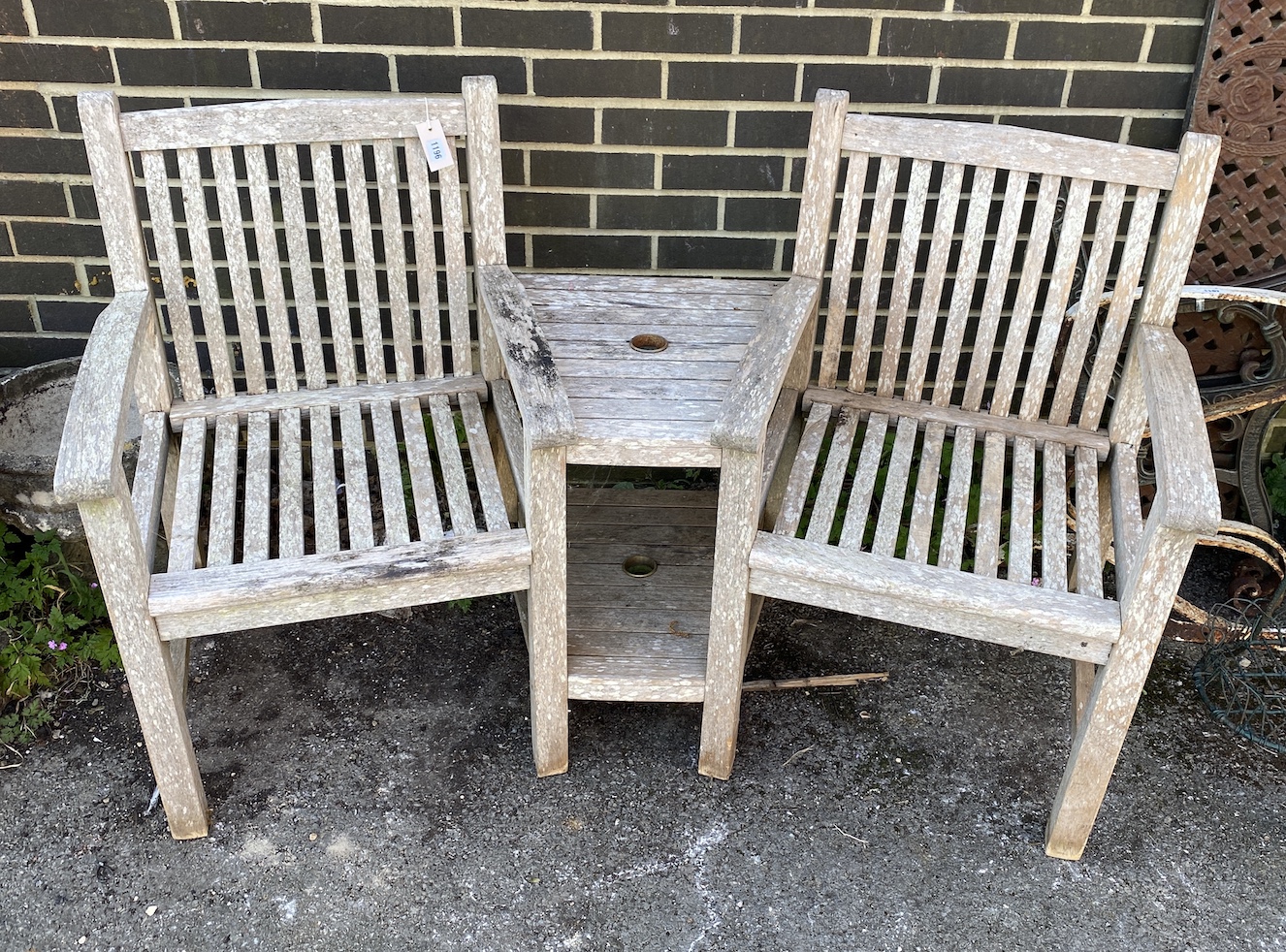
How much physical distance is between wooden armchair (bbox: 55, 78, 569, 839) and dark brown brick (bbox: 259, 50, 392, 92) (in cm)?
43

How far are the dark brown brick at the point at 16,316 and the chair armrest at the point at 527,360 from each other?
4.60ft

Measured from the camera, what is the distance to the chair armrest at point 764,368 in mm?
1756

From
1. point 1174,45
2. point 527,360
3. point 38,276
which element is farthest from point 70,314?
point 1174,45

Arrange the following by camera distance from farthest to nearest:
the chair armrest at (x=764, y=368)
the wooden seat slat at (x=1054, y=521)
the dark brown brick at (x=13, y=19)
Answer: the dark brown brick at (x=13, y=19)
the wooden seat slat at (x=1054, y=521)
the chair armrest at (x=764, y=368)

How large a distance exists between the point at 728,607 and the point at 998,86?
1.50 m

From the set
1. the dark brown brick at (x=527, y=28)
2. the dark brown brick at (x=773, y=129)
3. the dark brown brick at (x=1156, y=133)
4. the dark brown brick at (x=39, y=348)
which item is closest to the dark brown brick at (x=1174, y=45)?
the dark brown brick at (x=1156, y=133)

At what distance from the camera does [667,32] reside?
2564 millimetres

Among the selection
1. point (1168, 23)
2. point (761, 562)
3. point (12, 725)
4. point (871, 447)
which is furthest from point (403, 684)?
point (1168, 23)

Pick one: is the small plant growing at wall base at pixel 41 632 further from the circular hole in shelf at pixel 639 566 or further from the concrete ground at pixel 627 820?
the circular hole in shelf at pixel 639 566

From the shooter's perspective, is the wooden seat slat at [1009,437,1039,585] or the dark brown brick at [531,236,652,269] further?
the dark brown brick at [531,236,652,269]

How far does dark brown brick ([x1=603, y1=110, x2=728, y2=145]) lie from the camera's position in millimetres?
2664

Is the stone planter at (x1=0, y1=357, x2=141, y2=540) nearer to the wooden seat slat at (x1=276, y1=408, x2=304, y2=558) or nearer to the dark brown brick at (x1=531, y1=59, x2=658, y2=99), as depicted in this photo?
the wooden seat slat at (x1=276, y1=408, x2=304, y2=558)

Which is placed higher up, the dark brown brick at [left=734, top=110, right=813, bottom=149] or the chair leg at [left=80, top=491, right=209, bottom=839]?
the dark brown brick at [left=734, top=110, right=813, bottom=149]

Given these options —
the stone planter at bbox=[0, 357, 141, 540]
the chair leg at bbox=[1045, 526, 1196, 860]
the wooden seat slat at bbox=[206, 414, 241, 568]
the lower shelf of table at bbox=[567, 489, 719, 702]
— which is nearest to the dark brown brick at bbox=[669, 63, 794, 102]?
the lower shelf of table at bbox=[567, 489, 719, 702]
